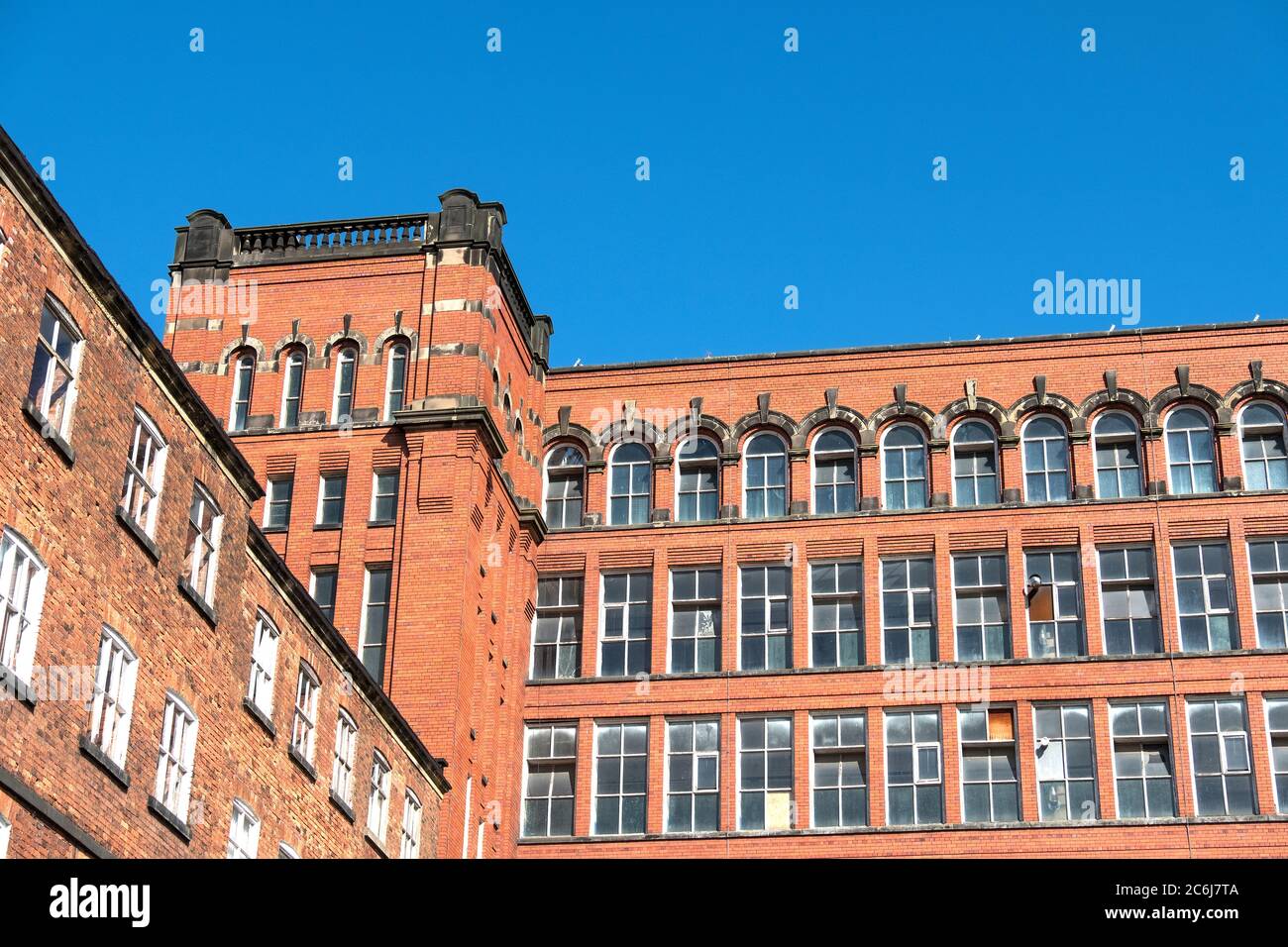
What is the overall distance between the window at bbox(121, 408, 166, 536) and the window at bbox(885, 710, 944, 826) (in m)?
25.5

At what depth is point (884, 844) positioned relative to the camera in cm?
4769

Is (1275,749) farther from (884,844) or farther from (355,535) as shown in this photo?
(355,535)

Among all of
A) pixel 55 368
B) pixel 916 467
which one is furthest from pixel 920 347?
pixel 55 368

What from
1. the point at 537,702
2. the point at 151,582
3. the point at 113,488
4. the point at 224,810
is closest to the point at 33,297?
the point at 113,488

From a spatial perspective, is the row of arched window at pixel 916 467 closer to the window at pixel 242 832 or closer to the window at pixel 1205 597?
the window at pixel 1205 597

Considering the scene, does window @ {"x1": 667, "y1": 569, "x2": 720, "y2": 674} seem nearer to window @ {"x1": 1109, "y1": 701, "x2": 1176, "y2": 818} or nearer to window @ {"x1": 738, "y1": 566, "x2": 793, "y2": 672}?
window @ {"x1": 738, "y1": 566, "x2": 793, "y2": 672}

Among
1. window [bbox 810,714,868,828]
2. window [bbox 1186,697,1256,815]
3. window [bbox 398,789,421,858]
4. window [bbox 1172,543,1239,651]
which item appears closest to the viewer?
window [bbox 398,789,421,858]

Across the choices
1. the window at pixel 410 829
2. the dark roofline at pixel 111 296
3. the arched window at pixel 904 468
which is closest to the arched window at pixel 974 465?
the arched window at pixel 904 468

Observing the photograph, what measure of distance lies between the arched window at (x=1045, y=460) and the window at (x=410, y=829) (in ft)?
65.0

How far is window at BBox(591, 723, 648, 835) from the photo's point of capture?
162ft

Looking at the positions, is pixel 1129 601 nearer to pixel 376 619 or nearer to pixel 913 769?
pixel 913 769

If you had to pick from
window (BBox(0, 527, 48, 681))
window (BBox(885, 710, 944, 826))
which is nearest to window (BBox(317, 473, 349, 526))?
window (BBox(885, 710, 944, 826))

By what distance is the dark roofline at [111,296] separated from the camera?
2458 centimetres
